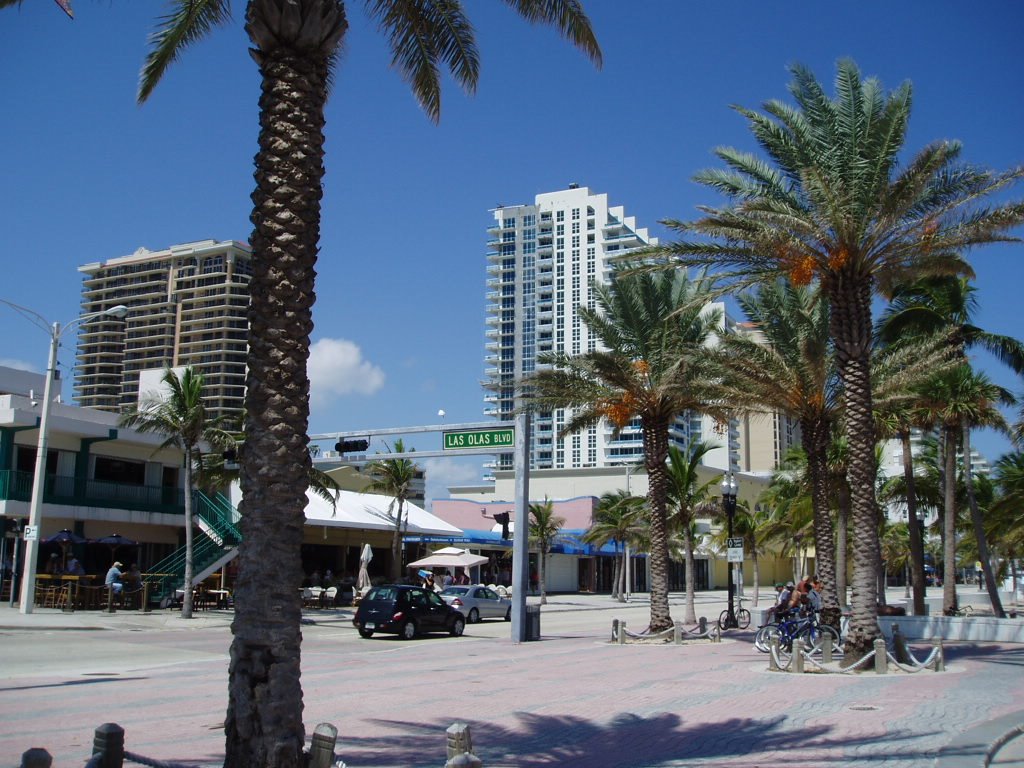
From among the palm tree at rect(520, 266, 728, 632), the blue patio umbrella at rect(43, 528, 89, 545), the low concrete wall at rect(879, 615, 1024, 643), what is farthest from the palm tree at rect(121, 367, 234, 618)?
the low concrete wall at rect(879, 615, 1024, 643)

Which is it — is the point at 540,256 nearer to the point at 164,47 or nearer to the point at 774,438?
the point at 774,438

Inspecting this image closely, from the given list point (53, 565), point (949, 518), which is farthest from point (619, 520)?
point (53, 565)

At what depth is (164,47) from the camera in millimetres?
10828

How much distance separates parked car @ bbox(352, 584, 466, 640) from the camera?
27.5m

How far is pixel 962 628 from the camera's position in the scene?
25.4 m

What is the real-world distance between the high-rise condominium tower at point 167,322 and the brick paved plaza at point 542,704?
142390 millimetres

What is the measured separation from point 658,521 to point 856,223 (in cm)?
1094

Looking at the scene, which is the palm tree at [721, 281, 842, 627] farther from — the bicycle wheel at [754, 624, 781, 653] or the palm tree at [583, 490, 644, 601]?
the palm tree at [583, 490, 644, 601]

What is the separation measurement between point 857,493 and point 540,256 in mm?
149051

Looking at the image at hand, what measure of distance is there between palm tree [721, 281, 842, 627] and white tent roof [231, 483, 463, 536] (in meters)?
21.4

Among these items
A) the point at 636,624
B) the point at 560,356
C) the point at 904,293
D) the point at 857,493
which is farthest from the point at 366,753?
the point at 636,624

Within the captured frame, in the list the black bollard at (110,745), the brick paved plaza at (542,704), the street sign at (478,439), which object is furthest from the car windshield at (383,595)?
the black bollard at (110,745)

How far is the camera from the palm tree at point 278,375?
6.96 metres

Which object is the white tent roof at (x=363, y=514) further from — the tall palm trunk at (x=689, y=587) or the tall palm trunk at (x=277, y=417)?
the tall palm trunk at (x=277, y=417)
